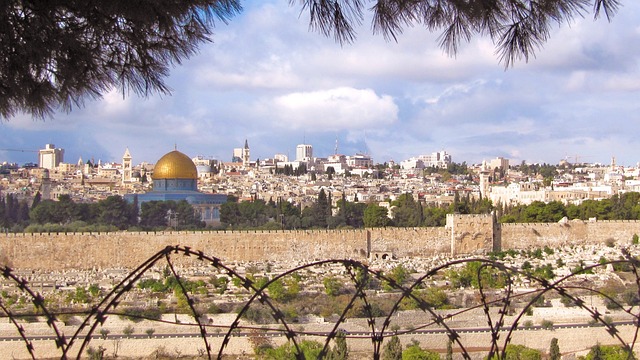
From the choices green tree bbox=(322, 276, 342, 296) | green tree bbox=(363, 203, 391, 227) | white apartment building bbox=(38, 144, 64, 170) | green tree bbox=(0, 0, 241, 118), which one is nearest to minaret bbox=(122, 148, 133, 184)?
white apartment building bbox=(38, 144, 64, 170)

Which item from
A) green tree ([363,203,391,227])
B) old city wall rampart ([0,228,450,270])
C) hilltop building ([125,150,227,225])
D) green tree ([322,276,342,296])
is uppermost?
hilltop building ([125,150,227,225])

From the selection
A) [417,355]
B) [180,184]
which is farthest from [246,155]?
[417,355]

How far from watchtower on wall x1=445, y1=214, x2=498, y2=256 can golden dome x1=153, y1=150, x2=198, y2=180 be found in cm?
2000

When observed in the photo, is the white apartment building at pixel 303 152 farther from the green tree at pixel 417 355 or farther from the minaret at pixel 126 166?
the green tree at pixel 417 355

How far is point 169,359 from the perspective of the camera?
14062mm

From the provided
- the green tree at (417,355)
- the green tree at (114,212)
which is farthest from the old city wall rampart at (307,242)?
the green tree at (114,212)

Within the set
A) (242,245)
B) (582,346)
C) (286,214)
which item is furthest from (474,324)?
(286,214)

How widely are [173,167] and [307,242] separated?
19159 mm

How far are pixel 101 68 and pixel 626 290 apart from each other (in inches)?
655

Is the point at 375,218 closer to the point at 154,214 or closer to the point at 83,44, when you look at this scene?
the point at 154,214

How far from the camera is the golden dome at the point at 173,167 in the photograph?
42.5 m

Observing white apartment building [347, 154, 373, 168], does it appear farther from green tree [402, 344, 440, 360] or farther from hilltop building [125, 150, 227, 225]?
green tree [402, 344, 440, 360]

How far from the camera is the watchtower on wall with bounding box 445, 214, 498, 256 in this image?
82.6 feet

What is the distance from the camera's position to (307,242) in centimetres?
2459
